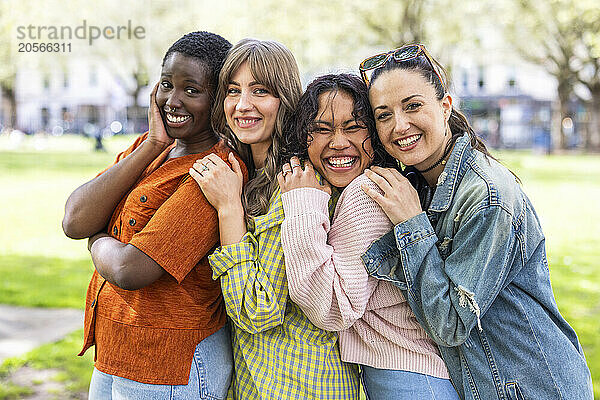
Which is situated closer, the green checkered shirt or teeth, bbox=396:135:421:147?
the green checkered shirt

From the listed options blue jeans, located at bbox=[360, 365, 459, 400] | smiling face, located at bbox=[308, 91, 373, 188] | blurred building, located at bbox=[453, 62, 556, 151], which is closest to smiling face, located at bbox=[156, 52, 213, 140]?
smiling face, located at bbox=[308, 91, 373, 188]

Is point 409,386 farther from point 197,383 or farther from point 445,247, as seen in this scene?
point 197,383

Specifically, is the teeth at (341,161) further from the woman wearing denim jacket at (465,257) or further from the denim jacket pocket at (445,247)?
the denim jacket pocket at (445,247)

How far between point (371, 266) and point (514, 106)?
43308 mm

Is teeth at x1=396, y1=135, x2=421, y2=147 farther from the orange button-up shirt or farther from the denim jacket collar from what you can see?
the orange button-up shirt

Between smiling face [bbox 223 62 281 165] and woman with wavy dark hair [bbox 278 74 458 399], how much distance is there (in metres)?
0.13

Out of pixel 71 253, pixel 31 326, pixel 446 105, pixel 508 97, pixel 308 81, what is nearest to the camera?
pixel 446 105

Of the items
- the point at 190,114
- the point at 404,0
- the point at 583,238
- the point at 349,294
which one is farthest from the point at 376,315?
the point at 404,0

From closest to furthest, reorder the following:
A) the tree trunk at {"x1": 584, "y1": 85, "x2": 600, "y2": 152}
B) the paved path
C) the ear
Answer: the ear
the paved path
the tree trunk at {"x1": 584, "y1": 85, "x2": 600, "y2": 152}

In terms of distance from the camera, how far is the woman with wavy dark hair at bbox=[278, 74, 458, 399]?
2402 millimetres

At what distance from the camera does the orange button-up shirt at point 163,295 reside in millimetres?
2395

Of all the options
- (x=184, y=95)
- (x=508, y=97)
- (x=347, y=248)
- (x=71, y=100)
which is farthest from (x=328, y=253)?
(x=71, y=100)

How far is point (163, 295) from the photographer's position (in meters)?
2.46

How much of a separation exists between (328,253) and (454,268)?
0.47 metres
